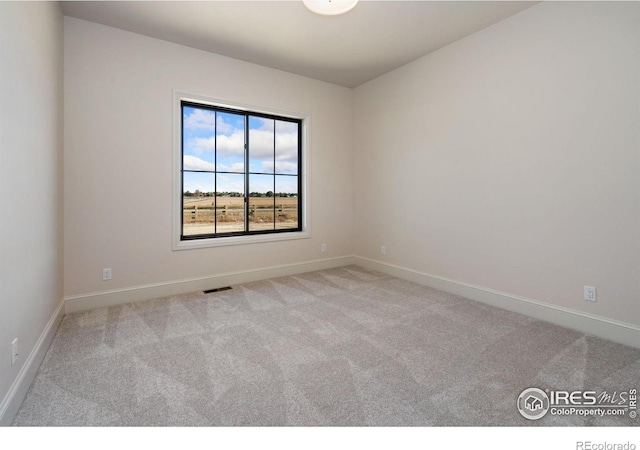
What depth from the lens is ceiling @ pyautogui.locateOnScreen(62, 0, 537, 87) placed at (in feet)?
8.96

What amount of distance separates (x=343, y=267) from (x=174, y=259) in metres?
2.41

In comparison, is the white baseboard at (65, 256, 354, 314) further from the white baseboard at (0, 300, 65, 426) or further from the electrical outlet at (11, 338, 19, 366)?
the electrical outlet at (11, 338, 19, 366)

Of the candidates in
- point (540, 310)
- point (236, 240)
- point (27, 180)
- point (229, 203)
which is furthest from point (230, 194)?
point (540, 310)

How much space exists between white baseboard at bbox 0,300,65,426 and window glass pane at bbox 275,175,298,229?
2668 mm

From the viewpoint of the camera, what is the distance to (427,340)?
92.3 inches

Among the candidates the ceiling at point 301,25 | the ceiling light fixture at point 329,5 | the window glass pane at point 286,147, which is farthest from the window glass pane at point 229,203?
the ceiling light fixture at point 329,5

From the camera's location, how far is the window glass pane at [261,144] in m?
4.12

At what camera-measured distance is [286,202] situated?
4469 millimetres

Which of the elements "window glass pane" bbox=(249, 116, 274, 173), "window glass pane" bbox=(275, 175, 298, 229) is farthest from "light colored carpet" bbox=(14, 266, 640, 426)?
"window glass pane" bbox=(249, 116, 274, 173)

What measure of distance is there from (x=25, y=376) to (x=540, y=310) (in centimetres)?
384

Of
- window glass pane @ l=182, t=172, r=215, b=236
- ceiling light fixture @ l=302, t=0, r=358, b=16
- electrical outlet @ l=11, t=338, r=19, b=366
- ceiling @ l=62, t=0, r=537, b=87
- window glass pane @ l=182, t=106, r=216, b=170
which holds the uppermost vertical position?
ceiling @ l=62, t=0, r=537, b=87

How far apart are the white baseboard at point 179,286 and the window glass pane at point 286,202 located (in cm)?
64
